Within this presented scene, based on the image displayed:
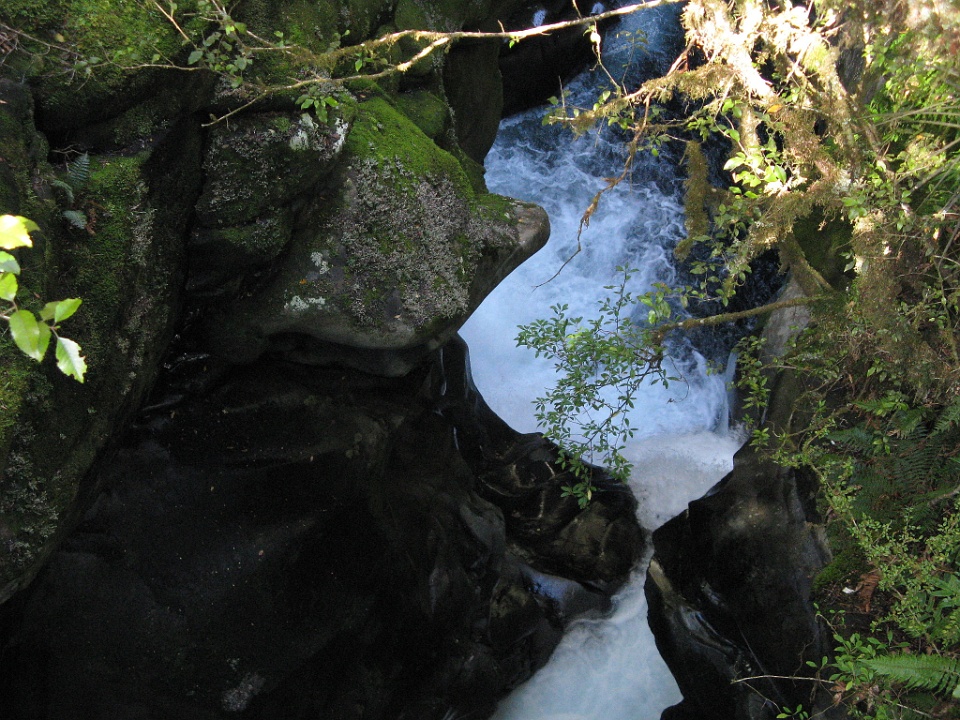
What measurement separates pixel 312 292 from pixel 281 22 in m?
1.74

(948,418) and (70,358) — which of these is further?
(948,418)

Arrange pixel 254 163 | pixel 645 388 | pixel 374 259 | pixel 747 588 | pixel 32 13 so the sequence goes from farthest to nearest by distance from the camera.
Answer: pixel 645 388
pixel 747 588
pixel 374 259
pixel 254 163
pixel 32 13

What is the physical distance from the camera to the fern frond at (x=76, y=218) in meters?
3.67

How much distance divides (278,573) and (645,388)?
559 cm

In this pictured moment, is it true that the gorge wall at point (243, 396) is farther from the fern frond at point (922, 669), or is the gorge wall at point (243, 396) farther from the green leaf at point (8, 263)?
the fern frond at point (922, 669)

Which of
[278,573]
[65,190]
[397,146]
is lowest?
[278,573]

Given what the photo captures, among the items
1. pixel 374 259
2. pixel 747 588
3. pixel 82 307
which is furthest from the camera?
pixel 747 588

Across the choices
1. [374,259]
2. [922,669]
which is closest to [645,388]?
[374,259]

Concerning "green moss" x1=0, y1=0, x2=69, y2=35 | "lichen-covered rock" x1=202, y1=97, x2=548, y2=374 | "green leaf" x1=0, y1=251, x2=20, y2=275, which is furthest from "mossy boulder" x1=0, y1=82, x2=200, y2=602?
"green leaf" x1=0, y1=251, x2=20, y2=275

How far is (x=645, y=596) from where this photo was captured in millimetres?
7250

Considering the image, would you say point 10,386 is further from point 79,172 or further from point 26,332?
point 26,332

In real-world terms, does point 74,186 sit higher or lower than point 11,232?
higher

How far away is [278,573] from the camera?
17.4ft

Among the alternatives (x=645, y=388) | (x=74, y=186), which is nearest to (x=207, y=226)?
(x=74, y=186)
